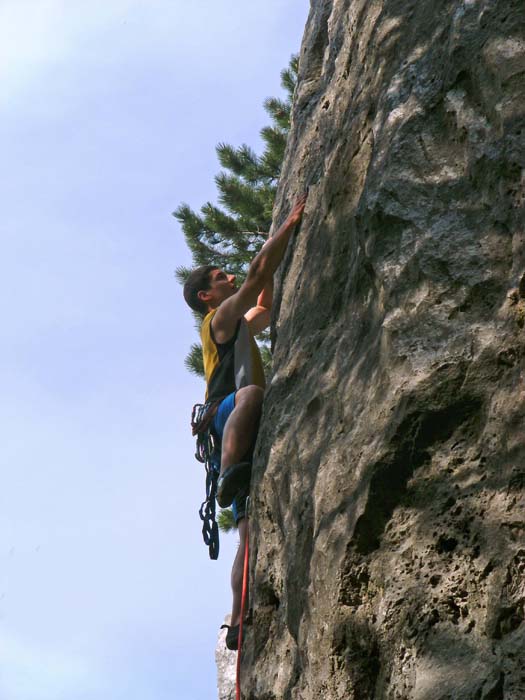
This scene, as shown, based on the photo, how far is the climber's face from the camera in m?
7.06

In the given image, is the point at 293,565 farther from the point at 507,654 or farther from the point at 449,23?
the point at 449,23

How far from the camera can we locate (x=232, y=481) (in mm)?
5605

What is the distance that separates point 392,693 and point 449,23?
275cm

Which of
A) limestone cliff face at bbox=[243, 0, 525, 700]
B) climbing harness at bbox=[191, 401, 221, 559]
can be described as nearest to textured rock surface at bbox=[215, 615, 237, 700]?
climbing harness at bbox=[191, 401, 221, 559]

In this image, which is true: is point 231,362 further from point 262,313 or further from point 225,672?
A: point 225,672

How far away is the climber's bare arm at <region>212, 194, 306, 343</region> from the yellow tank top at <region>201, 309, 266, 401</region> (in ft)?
0.22

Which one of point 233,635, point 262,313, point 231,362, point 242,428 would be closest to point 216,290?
point 262,313

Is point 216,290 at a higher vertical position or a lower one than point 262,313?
higher

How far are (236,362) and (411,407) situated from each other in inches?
107

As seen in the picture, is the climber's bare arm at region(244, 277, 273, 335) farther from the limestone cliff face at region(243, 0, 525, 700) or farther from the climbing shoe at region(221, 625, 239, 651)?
the climbing shoe at region(221, 625, 239, 651)

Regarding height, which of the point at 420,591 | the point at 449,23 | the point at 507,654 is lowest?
the point at 507,654

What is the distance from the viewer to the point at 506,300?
3.54 meters

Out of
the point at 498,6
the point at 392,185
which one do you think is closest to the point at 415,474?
the point at 392,185

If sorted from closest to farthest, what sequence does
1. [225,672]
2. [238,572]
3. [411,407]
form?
[411,407]
[238,572]
[225,672]
